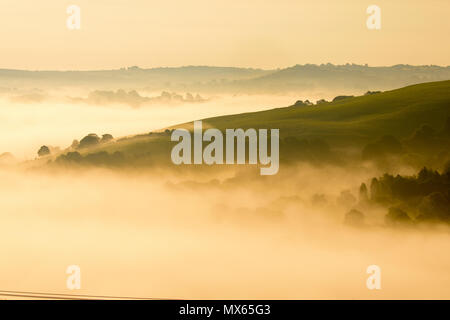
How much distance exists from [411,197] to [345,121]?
16122 mm

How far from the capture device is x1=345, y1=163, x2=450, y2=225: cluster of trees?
60125mm

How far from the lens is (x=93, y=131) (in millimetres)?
79875

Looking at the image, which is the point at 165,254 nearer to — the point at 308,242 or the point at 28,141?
the point at 308,242

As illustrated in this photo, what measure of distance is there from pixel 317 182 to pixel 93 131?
30.0 metres

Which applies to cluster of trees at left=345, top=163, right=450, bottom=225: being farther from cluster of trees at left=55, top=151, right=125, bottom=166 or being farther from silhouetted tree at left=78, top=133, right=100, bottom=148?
silhouetted tree at left=78, top=133, right=100, bottom=148

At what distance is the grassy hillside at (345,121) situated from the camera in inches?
2847

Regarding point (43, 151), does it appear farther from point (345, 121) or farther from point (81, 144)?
point (345, 121)

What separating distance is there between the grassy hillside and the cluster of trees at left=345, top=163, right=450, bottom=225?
25.5 ft

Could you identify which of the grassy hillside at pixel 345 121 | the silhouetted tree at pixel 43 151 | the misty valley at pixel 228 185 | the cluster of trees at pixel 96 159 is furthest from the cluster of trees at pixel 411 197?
the silhouetted tree at pixel 43 151

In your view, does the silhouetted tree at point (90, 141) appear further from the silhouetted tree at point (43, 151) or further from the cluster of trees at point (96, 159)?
the silhouetted tree at point (43, 151)

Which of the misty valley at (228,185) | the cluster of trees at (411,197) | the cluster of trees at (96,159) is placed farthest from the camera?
the cluster of trees at (96,159)

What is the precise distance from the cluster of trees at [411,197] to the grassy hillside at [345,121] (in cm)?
776

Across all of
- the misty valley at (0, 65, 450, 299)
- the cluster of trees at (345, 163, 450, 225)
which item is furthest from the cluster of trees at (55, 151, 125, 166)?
the cluster of trees at (345, 163, 450, 225)

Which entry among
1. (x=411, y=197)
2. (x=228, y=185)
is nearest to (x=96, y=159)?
(x=228, y=185)
